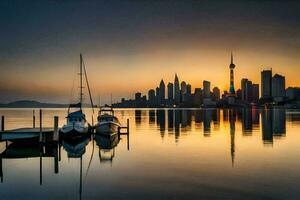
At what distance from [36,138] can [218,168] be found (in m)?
25.2

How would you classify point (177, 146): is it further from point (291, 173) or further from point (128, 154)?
point (291, 173)

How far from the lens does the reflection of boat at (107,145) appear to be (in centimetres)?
3597

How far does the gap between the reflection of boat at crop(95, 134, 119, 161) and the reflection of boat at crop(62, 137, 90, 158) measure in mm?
1969

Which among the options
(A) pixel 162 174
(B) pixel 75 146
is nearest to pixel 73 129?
(B) pixel 75 146

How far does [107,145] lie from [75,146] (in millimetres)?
4004

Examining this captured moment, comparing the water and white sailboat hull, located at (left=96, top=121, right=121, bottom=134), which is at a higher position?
white sailboat hull, located at (left=96, top=121, right=121, bottom=134)

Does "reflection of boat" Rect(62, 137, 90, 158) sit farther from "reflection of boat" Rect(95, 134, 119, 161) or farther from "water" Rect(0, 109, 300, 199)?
"reflection of boat" Rect(95, 134, 119, 161)

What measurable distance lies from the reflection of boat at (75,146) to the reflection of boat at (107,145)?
1969mm

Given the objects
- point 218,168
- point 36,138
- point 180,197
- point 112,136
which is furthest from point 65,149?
point 180,197

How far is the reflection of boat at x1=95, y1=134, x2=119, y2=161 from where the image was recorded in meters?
36.0

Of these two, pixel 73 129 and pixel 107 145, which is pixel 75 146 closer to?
pixel 107 145

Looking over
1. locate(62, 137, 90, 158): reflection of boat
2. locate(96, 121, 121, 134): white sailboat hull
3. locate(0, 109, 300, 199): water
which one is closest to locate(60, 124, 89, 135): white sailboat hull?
locate(62, 137, 90, 158): reflection of boat

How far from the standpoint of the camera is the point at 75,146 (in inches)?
1764

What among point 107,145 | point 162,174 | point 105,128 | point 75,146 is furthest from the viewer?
A: point 105,128
